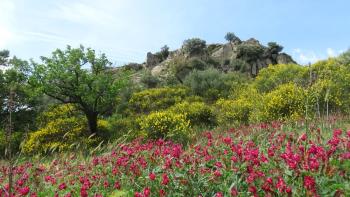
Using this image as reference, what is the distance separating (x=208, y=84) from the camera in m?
26.4

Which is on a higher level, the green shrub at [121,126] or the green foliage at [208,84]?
the green foliage at [208,84]

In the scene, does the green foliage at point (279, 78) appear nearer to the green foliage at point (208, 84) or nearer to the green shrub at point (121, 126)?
the green foliage at point (208, 84)

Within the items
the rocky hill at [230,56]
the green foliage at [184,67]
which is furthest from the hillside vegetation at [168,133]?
the rocky hill at [230,56]

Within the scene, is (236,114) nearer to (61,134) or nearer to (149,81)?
(61,134)

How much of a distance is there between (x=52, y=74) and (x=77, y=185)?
39.5ft

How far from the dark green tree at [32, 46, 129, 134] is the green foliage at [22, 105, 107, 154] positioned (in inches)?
26.5

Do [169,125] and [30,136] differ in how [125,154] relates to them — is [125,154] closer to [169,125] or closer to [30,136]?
[169,125]

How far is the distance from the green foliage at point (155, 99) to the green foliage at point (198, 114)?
344 cm

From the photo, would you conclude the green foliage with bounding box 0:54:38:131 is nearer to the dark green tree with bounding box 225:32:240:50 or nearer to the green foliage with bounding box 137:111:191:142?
the green foliage with bounding box 137:111:191:142

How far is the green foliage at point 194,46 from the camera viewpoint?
4175cm

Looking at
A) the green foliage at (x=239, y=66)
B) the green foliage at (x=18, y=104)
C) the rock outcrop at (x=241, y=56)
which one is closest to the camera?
the green foliage at (x=18, y=104)

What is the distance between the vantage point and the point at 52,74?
54.0 feet

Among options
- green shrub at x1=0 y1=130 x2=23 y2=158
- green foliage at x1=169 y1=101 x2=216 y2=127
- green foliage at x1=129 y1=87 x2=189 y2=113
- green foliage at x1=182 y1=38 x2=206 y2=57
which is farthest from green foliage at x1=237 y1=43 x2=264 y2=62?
green shrub at x1=0 y1=130 x2=23 y2=158

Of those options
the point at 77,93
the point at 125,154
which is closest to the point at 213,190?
the point at 125,154
